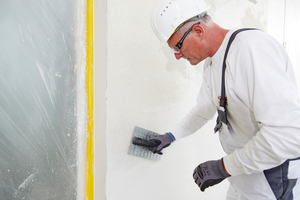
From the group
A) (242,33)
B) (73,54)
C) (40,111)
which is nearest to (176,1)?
(242,33)

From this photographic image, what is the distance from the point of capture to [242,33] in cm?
84

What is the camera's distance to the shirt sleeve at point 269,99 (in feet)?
2.31

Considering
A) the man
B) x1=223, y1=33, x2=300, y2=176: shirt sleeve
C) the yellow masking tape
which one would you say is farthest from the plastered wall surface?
x1=223, y1=33, x2=300, y2=176: shirt sleeve

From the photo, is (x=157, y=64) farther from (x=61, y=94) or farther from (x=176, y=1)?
(x=61, y=94)

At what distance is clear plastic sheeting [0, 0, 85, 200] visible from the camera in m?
0.90

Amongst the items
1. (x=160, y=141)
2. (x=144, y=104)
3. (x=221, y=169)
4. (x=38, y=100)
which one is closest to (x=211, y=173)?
(x=221, y=169)

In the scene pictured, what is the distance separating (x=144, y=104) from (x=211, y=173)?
0.55 m

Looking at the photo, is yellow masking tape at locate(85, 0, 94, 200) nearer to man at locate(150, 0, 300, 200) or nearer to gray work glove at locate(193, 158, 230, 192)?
man at locate(150, 0, 300, 200)

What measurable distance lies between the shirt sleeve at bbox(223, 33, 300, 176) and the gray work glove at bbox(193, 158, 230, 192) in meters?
0.13

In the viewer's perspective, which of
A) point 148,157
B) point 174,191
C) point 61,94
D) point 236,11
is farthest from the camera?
point 236,11

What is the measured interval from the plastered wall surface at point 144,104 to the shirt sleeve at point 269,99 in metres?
0.60

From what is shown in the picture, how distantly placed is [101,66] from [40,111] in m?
0.39

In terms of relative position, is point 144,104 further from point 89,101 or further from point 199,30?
point 199,30

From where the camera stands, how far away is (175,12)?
0.90 metres
